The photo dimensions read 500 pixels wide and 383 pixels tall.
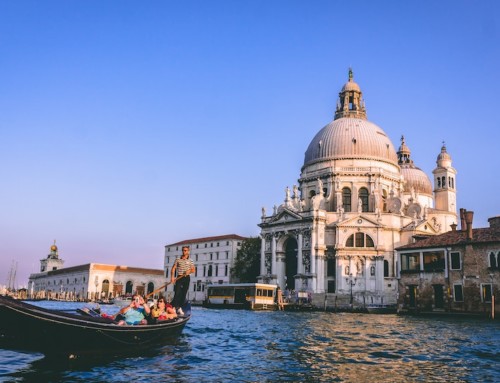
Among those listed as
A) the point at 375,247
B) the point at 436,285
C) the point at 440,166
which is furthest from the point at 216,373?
the point at 440,166

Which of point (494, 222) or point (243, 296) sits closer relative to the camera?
point (494, 222)

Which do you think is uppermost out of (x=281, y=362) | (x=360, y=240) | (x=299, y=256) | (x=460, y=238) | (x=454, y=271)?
(x=360, y=240)

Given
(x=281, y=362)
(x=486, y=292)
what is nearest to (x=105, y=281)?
(x=486, y=292)

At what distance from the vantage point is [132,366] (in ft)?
36.8

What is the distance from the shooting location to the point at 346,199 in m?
60.1

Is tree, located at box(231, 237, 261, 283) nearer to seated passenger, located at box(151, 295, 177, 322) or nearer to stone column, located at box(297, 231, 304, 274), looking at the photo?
stone column, located at box(297, 231, 304, 274)

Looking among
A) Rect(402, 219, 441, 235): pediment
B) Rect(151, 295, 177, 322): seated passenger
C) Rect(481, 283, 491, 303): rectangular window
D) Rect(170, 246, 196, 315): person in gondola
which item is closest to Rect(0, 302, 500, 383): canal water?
Rect(151, 295, 177, 322): seated passenger

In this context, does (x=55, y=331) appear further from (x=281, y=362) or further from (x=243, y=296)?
(x=243, y=296)

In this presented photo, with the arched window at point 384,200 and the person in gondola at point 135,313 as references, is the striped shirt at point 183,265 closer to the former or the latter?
the person in gondola at point 135,313

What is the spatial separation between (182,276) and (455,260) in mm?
26241

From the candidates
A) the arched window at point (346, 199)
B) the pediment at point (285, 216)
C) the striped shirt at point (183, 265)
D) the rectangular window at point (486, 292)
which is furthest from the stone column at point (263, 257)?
the striped shirt at point (183, 265)

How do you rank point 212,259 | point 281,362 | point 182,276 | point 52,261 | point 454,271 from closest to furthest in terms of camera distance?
point 281,362, point 182,276, point 454,271, point 212,259, point 52,261

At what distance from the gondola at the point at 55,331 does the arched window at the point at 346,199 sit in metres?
49.4

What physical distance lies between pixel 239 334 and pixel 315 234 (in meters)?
35.7
